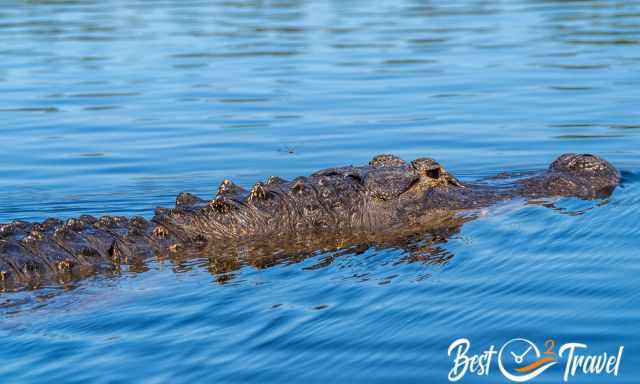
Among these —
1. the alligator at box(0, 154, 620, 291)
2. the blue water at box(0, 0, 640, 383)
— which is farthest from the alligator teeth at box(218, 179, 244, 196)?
the blue water at box(0, 0, 640, 383)

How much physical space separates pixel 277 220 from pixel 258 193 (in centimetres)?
28

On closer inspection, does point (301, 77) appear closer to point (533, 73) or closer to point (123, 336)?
point (533, 73)

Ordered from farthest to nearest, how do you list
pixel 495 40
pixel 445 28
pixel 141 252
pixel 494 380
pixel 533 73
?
pixel 445 28 → pixel 495 40 → pixel 533 73 → pixel 141 252 → pixel 494 380

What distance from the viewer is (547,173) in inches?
462

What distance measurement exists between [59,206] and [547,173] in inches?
198

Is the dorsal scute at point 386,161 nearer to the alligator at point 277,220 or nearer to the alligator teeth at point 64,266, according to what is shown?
the alligator at point 277,220

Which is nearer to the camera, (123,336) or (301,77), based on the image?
(123,336)

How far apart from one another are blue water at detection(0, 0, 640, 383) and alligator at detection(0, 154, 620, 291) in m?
0.28

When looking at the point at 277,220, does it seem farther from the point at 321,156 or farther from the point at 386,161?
the point at 321,156

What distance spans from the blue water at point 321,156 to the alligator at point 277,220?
0.28 meters

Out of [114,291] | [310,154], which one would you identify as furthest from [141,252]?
[310,154]

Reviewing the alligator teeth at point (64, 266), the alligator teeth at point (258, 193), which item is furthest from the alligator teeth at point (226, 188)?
the alligator teeth at point (64, 266)

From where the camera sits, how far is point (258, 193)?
393 inches

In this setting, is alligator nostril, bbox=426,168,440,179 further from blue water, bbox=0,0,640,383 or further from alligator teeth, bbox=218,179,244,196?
alligator teeth, bbox=218,179,244,196
